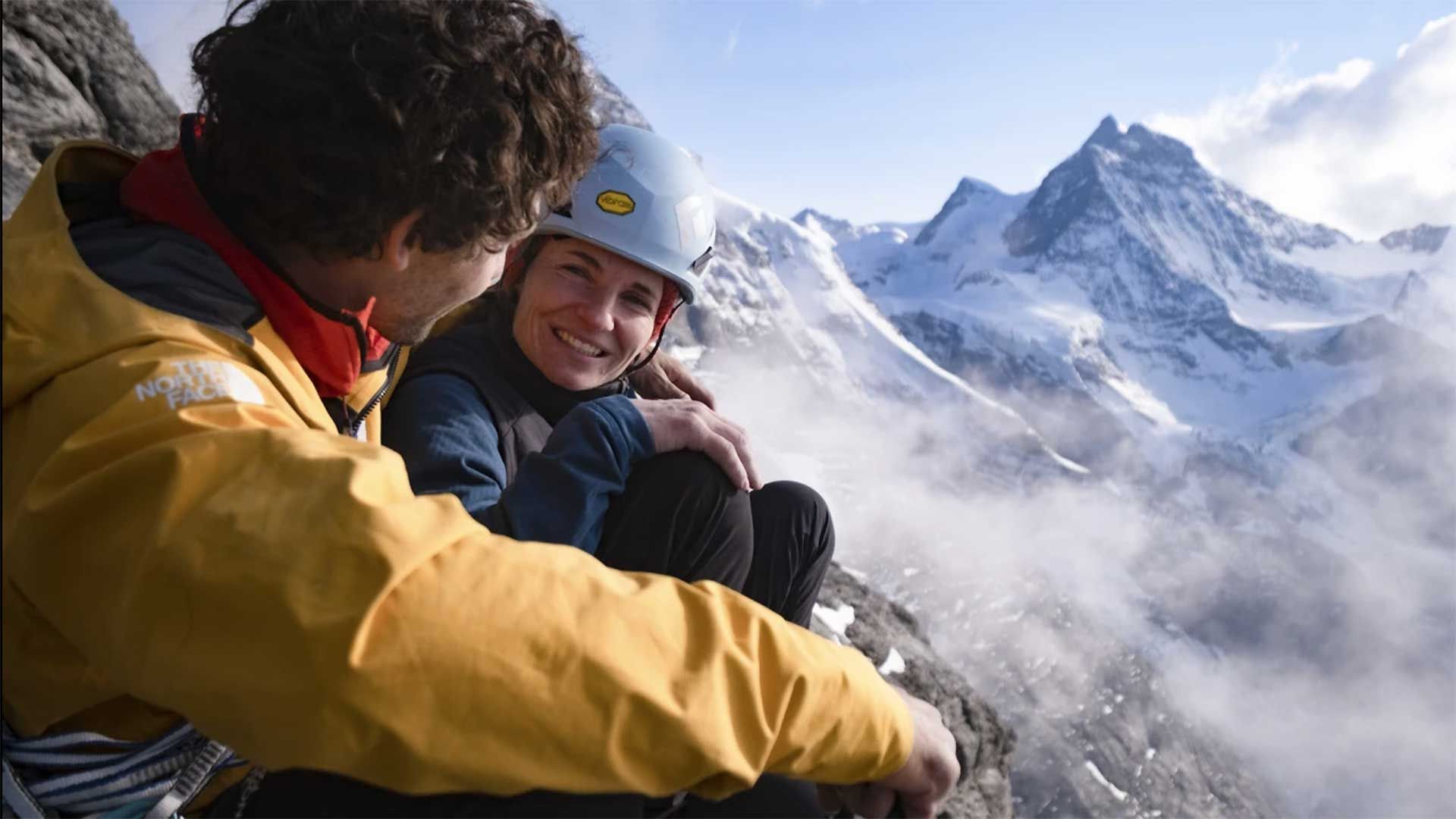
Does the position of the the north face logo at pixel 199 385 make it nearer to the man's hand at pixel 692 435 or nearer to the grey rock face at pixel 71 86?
the man's hand at pixel 692 435

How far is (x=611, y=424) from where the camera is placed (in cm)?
279

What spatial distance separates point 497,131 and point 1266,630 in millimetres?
192785

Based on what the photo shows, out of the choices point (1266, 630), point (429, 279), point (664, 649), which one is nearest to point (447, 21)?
point (429, 279)

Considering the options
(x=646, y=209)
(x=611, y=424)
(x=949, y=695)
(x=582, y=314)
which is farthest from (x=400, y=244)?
(x=949, y=695)

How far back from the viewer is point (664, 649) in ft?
5.41

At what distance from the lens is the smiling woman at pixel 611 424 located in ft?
8.82

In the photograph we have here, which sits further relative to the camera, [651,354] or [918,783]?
[651,354]

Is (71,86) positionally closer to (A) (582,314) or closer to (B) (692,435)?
(A) (582,314)

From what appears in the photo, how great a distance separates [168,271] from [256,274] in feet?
0.93

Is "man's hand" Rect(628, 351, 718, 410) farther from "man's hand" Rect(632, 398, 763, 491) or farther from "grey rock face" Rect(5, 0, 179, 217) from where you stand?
"grey rock face" Rect(5, 0, 179, 217)

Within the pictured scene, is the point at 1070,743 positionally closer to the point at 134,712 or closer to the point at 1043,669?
the point at 1043,669

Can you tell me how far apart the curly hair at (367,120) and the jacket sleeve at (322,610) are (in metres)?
0.64

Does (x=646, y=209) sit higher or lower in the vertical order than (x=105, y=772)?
higher

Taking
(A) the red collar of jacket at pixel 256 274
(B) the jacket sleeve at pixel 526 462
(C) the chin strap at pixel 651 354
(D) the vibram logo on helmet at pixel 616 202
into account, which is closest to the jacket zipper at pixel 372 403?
(B) the jacket sleeve at pixel 526 462
